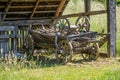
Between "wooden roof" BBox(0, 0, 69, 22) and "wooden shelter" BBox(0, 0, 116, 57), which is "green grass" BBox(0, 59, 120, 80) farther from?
"wooden roof" BBox(0, 0, 69, 22)

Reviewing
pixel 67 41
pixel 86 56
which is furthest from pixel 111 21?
pixel 67 41

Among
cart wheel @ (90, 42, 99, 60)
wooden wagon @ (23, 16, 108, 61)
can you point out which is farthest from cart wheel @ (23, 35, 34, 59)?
cart wheel @ (90, 42, 99, 60)

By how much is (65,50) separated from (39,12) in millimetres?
3292

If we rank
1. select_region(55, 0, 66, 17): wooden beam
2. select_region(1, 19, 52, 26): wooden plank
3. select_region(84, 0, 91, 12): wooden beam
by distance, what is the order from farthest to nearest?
1. select_region(55, 0, 66, 17): wooden beam
2. select_region(84, 0, 91, 12): wooden beam
3. select_region(1, 19, 52, 26): wooden plank

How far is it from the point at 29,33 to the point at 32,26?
1386 mm

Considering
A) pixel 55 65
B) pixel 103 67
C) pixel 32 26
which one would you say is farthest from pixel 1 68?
pixel 32 26

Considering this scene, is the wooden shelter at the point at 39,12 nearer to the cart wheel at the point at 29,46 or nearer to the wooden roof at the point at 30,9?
the wooden roof at the point at 30,9

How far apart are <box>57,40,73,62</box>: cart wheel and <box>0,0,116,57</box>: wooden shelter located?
1548 mm

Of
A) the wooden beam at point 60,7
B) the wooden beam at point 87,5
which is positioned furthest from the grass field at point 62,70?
the wooden beam at point 60,7

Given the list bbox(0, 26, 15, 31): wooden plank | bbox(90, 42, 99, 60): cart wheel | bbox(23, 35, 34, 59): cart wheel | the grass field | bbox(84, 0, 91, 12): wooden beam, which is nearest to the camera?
the grass field

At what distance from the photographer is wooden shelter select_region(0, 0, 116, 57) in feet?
44.2

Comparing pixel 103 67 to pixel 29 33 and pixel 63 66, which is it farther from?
pixel 29 33

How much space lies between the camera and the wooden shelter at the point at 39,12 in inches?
531

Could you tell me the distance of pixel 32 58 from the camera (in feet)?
44.8
